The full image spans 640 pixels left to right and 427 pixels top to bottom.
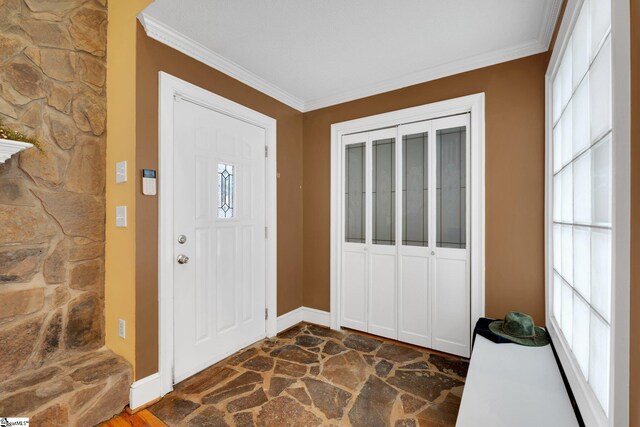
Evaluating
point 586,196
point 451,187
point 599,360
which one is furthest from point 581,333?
point 451,187

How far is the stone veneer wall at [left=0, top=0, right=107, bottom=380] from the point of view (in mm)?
1795

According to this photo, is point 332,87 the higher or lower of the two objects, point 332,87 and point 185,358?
the higher

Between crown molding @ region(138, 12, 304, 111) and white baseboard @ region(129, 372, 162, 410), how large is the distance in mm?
2293

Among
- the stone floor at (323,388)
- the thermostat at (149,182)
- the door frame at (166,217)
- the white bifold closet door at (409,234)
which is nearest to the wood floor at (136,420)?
the stone floor at (323,388)

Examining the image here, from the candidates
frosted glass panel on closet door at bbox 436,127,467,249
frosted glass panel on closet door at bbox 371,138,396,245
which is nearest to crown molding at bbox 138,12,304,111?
frosted glass panel on closet door at bbox 371,138,396,245

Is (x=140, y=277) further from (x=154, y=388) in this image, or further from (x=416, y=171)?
(x=416, y=171)

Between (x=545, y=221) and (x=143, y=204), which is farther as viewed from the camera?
(x=545, y=221)

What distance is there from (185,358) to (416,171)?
2.48 m

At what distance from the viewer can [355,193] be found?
3.17 meters

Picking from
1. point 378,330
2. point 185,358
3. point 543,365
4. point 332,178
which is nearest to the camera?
point 543,365

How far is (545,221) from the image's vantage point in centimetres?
214

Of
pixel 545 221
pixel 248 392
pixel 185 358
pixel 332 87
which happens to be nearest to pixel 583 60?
pixel 545 221

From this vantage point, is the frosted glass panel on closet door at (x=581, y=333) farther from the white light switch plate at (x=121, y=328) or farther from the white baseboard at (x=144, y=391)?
the white light switch plate at (x=121, y=328)

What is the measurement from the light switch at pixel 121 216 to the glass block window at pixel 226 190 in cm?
70
